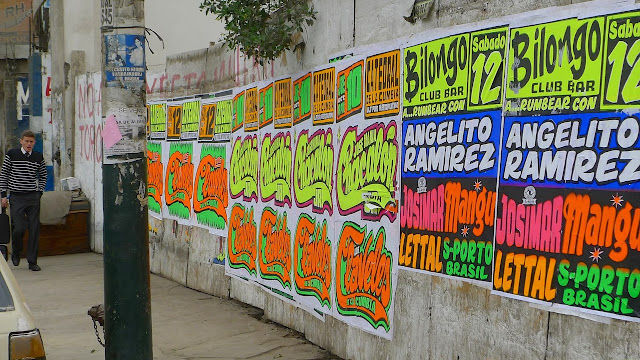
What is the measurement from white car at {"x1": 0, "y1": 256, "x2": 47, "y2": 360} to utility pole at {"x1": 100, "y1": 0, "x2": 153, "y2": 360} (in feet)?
3.97

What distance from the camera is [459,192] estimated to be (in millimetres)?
5371

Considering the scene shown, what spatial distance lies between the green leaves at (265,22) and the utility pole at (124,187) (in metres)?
1.82

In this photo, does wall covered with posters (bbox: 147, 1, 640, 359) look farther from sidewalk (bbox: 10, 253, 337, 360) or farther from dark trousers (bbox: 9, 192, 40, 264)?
dark trousers (bbox: 9, 192, 40, 264)

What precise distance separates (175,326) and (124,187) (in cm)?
302

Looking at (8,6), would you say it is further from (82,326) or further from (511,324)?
(511,324)

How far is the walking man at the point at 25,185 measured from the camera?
12.2 meters

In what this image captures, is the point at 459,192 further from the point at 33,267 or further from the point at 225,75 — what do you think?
the point at 33,267

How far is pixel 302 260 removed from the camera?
25.0ft

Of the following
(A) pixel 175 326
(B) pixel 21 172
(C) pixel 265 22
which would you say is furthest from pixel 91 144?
(C) pixel 265 22

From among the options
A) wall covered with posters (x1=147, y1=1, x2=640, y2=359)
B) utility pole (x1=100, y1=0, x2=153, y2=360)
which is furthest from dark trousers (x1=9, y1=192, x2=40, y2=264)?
utility pole (x1=100, y1=0, x2=153, y2=360)

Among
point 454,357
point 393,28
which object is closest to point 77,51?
point 393,28

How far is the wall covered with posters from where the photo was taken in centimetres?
425

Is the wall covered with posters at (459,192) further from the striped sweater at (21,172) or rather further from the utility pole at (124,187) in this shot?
the striped sweater at (21,172)

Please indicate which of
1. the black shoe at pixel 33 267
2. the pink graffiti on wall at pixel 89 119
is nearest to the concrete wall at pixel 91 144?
the pink graffiti on wall at pixel 89 119
